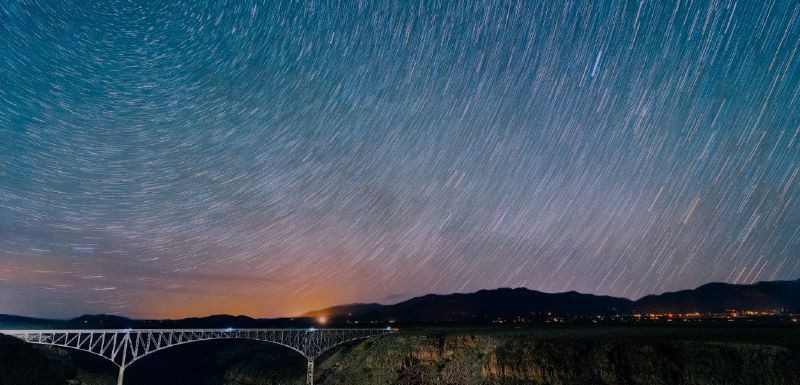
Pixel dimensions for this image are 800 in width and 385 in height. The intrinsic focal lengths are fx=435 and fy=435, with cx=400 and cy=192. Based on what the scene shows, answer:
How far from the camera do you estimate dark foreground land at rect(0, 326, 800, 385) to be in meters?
38.2

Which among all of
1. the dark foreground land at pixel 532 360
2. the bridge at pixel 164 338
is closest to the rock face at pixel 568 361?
the dark foreground land at pixel 532 360

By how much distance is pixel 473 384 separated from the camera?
5419 cm

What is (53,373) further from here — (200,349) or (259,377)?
(200,349)

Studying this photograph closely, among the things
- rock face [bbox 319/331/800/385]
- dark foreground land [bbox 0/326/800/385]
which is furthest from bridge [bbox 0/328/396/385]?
rock face [bbox 319/331/800/385]

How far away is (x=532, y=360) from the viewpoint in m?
50.9

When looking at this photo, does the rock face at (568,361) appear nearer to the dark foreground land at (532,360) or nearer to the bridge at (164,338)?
the dark foreground land at (532,360)

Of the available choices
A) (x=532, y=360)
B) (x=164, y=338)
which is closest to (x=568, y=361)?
(x=532, y=360)

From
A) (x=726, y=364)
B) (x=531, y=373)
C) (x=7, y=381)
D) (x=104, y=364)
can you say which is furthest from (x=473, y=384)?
(x=104, y=364)

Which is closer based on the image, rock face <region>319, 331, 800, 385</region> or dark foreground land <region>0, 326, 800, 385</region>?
rock face <region>319, 331, 800, 385</region>

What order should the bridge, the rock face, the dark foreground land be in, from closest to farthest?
1. the rock face
2. the dark foreground land
3. the bridge

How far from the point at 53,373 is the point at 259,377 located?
41.4 m

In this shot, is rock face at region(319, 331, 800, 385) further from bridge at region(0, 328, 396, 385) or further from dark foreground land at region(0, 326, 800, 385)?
bridge at region(0, 328, 396, 385)

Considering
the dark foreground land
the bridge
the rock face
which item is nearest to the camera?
the rock face

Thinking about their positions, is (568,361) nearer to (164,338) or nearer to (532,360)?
(532,360)
